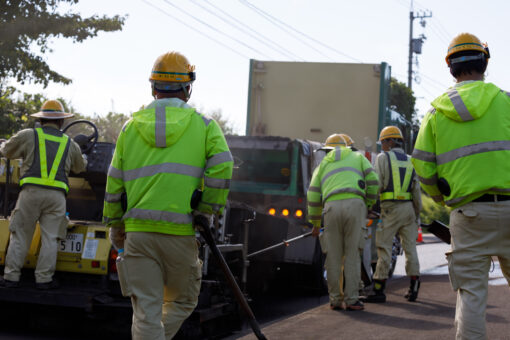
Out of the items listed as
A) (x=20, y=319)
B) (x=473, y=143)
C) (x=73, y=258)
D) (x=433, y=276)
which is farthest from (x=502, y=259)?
(x=433, y=276)

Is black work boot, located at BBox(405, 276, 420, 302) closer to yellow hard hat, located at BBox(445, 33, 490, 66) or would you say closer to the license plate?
the license plate

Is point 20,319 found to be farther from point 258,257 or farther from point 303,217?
point 303,217

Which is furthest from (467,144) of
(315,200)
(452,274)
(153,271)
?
(315,200)

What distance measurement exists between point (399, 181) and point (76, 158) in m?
4.12

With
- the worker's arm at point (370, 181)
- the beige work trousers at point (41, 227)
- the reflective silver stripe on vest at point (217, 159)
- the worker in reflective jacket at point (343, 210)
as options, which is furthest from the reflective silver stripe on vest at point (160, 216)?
the worker's arm at point (370, 181)

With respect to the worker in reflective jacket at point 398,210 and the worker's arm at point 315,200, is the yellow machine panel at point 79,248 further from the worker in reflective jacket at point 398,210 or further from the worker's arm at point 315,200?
the worker in reflective jacket at point 398,210

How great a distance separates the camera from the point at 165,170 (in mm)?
4172

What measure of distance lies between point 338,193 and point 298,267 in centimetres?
193

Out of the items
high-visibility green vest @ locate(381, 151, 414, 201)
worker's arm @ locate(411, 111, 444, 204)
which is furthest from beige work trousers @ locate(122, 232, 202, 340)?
high-visibility green vest @ locate(381, 151, 414, 201)

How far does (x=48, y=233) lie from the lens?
6297mm

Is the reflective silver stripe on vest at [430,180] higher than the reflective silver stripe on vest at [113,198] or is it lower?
higher

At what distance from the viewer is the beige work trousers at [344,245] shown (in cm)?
809

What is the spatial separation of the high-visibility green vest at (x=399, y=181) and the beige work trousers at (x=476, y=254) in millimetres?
4805

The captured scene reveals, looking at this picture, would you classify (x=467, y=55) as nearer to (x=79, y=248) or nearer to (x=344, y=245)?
(x=79, y=248)
